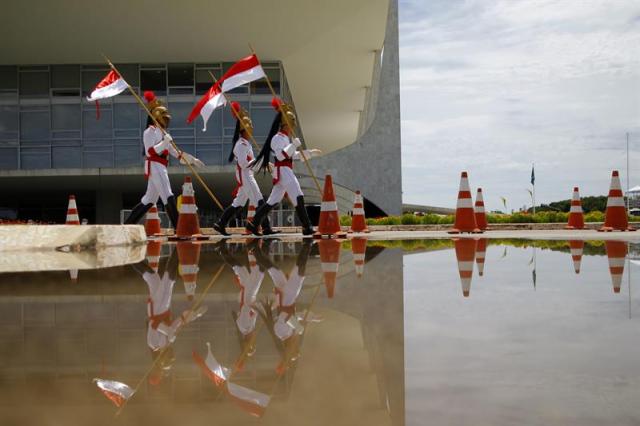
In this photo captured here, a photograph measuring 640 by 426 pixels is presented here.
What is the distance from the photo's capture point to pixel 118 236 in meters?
10.7

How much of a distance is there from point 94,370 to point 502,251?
6.58 m

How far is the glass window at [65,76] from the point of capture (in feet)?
96.9

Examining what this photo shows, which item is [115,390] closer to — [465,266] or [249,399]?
[249,399]

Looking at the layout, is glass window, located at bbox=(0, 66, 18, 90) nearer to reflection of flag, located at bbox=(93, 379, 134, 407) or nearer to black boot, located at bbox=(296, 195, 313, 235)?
black boot, located at bbox=(296, 195, 313, 235)

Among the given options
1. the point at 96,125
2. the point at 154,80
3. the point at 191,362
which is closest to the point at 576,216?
the point at 191,362

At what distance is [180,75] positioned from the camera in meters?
29.5

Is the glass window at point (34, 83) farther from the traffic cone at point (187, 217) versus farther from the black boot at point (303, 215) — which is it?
the black boot at point (303, 215)

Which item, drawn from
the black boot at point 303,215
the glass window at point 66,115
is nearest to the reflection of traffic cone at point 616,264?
the black boot at point 303,215

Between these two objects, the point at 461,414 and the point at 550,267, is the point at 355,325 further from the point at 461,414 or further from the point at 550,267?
the point at 550,267

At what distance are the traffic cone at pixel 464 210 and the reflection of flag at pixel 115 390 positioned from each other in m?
12.4

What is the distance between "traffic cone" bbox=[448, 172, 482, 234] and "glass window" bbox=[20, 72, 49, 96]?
846 inches

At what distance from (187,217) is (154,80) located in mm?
16615

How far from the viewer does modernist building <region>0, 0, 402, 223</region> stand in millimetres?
24422

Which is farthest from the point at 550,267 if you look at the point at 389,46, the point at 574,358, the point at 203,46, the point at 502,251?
the point at 389,46
